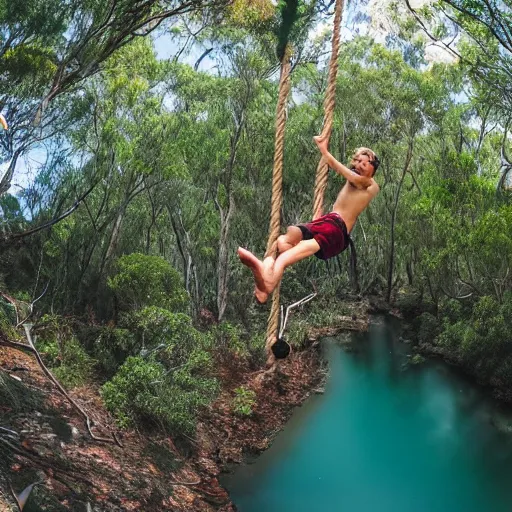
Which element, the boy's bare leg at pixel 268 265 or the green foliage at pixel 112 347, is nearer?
the boy's bare leg at pixel 268 265

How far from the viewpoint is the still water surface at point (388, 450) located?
6.64m

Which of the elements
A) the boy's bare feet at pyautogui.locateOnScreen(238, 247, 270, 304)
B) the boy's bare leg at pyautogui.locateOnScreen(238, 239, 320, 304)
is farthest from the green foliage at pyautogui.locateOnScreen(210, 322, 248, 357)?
the boy's bare feet at pyautogui.locateOnScreen(238, 247, 270, 304)

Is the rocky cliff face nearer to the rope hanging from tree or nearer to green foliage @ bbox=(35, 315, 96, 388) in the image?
green foliage @ bbox=(35, 315, 96, 388)

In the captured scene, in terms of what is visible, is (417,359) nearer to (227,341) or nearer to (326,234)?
(227,341)

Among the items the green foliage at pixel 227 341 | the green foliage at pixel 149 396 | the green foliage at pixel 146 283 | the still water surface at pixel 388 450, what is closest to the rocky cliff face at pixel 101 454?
the green foliage at pixel 149 396

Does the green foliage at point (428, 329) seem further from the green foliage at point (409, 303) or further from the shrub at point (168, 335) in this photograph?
the shrub at point (168, 335)

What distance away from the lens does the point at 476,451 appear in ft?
25.2

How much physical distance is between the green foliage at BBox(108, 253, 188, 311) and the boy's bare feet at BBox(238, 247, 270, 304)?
14.5 ft

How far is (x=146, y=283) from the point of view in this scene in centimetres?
683

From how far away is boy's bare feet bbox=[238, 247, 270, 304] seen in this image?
2324mm

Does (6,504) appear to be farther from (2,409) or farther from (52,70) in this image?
(52,70)

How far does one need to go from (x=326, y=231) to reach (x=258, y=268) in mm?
448

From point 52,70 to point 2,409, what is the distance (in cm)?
292

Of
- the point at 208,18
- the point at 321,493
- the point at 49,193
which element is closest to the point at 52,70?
the point at 49,193
